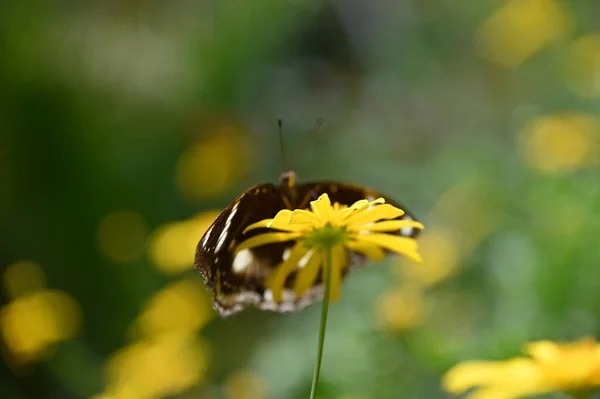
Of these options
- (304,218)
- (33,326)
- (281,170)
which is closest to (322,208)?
(304,218)

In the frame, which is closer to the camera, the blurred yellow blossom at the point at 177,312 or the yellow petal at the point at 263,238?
the yellow petal at the point at 263,238

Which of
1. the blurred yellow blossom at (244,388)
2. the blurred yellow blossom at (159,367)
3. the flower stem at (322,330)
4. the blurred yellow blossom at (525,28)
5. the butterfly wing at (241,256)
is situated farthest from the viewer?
the blurred yellow blossom at (525,28)

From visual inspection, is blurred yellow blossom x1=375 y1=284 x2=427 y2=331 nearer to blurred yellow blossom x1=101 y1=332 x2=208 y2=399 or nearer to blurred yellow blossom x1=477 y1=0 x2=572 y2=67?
blurred yellow blossom x1=101 y1=332 x2=208 y2=399

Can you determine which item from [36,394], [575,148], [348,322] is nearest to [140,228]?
[36,394]

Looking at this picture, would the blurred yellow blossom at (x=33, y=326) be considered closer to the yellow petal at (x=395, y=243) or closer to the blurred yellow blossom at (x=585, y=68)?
the yellow petal at (x=395, y=243)

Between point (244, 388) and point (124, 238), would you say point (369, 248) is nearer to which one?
point (244, 388)

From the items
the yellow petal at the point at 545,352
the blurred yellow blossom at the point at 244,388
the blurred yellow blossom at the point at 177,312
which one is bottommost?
the blurred yellow blossom at the point at 244,388

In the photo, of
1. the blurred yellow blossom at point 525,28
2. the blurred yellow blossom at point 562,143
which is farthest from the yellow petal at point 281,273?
the blurred yellow blossom at point 525,28
